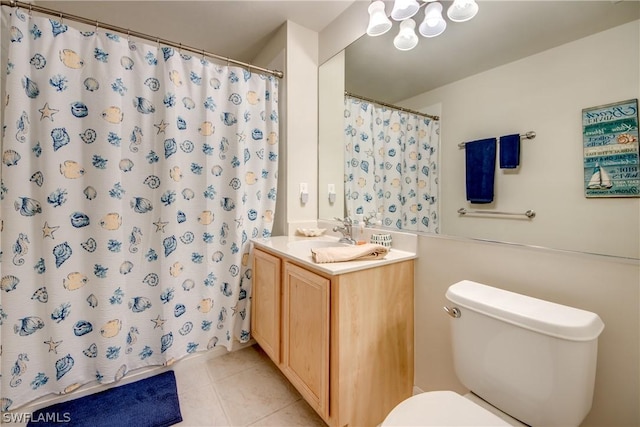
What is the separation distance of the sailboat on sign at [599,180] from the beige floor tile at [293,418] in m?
1.51

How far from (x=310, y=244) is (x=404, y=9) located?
141cm

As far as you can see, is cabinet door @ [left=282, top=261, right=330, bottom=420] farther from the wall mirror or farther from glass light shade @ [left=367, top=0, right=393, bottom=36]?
glass light shade @ [left=367, top=0, right=393, bottom=36]

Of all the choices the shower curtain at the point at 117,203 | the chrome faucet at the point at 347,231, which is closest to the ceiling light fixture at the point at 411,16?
the shower curtain at the point at 117,203

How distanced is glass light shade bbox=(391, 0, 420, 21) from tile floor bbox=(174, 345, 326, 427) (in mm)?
2134

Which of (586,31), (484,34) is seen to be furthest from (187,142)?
(586,31)

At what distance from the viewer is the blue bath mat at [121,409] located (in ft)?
4.32

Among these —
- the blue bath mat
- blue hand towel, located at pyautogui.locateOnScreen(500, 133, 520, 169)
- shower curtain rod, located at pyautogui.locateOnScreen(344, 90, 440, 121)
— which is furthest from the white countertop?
the blue bath mat

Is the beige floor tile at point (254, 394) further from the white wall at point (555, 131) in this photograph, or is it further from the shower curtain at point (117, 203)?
the white wall at point (555, 131)

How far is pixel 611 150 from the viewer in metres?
0.84

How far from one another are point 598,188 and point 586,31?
0.53 metres

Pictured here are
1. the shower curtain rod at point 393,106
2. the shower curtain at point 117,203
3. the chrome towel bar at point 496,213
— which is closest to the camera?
the chrome towel bar at point 496,213

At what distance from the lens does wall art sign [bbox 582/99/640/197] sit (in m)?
0.80

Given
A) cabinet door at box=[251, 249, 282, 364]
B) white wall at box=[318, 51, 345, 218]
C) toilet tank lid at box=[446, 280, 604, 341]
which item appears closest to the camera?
toilet tank lid at box=[446, 280, 604, 341]

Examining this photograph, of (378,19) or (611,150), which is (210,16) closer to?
(378,19)
